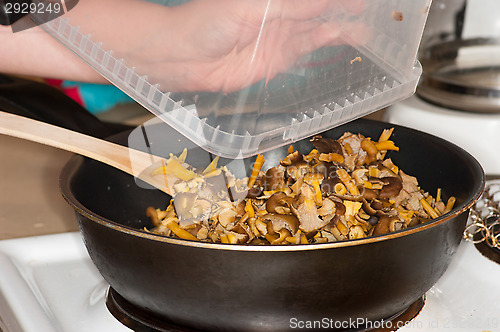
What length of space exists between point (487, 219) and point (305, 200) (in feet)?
1.18

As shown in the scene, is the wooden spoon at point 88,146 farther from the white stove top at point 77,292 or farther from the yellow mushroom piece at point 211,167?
the white stove top at point 77,292

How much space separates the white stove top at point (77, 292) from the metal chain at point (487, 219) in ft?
0.08

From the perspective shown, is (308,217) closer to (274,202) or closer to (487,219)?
(274,202)

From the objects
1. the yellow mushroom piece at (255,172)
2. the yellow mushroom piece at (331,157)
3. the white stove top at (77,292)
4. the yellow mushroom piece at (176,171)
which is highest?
the yellow mushroom piece at (331,157)

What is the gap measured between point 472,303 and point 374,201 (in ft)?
0.61

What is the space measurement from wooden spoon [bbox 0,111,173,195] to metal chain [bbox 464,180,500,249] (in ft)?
1.42

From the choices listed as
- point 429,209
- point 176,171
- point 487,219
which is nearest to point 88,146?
point 176,171

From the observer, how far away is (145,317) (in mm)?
640

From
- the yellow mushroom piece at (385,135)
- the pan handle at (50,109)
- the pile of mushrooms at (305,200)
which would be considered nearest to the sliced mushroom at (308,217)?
the pile of mushrooms at (305,200)

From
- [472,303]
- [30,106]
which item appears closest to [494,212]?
[472,303]

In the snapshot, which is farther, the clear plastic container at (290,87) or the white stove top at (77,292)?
the white stove top at (77,292)

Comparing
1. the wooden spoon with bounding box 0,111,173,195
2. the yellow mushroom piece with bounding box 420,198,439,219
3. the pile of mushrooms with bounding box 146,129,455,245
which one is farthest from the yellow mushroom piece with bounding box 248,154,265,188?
the yellow mushroom piece with bounding box 420,198,439,219

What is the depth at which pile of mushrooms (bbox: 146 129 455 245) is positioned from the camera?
0.61 m

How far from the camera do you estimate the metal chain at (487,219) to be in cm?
78
